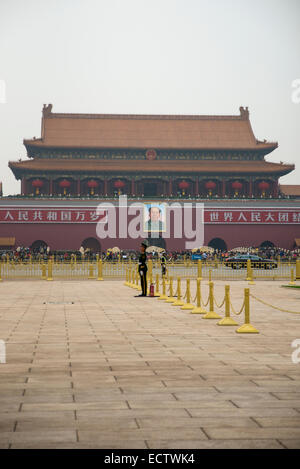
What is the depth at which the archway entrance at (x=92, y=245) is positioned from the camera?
162ft

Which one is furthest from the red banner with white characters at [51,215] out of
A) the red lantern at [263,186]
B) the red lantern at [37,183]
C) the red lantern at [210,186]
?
the red lantern at [263,186]

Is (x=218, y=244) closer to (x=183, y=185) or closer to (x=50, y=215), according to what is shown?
(x=183, y=185)

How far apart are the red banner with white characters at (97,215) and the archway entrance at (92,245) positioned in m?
1.60

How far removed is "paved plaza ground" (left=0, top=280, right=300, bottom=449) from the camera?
4.31m

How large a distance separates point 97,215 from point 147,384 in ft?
142

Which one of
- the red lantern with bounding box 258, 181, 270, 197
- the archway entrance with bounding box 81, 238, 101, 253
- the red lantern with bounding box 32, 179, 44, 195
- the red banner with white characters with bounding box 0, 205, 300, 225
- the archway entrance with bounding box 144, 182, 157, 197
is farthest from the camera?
the archway entrance with bounding box 144, 182, 157, 197

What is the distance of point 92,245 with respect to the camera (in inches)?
1948

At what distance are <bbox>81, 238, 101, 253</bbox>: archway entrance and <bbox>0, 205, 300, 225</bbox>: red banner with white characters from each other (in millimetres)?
1603

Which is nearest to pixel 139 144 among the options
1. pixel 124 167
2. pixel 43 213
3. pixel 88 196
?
pixel 124 167

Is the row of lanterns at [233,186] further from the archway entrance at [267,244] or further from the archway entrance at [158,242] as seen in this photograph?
the archway entrance at [158,242]

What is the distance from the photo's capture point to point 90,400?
17.6ft

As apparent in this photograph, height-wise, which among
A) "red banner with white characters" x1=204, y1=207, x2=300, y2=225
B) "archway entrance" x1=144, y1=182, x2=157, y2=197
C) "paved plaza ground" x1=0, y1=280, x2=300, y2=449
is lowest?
"paved plaza ground" x1=0, y1=280, x2=300, y2=449

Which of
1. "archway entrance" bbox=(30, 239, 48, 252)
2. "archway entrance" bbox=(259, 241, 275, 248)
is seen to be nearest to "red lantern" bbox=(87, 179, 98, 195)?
"archway entrance" bbox=(30, 239, 48, 252)

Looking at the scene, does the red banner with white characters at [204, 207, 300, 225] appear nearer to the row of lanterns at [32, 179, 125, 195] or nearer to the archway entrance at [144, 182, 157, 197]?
the archway entrance at [144, 182, 157, 197]
